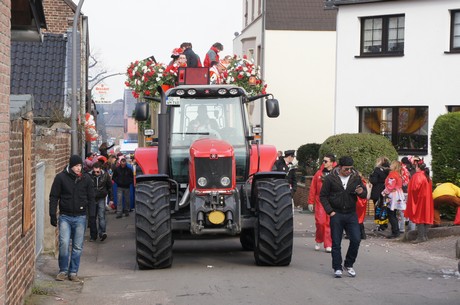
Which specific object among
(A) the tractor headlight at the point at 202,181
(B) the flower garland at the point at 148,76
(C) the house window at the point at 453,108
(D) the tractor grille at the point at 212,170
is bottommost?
(A) the tractor headlight at the point at 202,181

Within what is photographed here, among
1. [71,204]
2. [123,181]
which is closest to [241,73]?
[123,181]

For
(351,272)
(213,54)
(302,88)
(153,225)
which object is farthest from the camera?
(302,88)

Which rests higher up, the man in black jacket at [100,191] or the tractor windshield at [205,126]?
the tractor windshield at [205,126]

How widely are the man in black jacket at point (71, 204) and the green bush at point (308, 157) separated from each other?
2250 cm

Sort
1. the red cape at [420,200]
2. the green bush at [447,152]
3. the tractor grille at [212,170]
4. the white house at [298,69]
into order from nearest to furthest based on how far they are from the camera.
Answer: the tractor grille at [212,170]
the red cape at [420,200]
the green bush at [447,152]
the white house at [298,69]

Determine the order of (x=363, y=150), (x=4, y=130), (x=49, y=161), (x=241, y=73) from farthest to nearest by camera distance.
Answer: (x=363, y=150) < (x=241, y=73) < (x=49, y=161) < (x=4, y=130)

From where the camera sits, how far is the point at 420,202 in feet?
57.0

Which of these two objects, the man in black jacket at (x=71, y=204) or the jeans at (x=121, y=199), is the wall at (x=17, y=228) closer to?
the man in black jacket at (x=71, y=204)

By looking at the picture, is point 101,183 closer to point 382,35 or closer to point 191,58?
point 191,58

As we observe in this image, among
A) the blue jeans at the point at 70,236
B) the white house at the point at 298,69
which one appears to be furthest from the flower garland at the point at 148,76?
the white house at the point at 298,69

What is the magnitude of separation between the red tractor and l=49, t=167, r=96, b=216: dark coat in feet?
3.21

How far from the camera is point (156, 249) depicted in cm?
1316

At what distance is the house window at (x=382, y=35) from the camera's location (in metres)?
28.9

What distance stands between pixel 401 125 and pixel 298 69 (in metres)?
11.7
